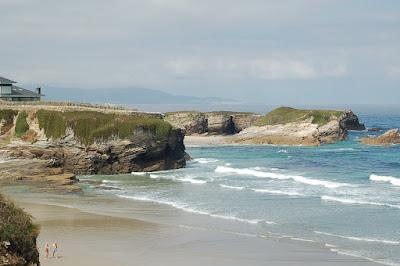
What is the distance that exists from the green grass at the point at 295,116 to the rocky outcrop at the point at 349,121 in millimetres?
1942

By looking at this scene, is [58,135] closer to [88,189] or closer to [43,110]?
[43,110]

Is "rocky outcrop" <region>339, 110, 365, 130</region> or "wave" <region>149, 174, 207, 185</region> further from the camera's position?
"rocky outcrop" <region>339, 110, 365, 130</region>

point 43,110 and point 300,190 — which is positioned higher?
point 43,110

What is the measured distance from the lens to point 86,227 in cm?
3184

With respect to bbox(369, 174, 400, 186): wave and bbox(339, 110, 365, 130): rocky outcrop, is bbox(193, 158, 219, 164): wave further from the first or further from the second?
bbox(339, 110, 365, 130): rocky outcrop

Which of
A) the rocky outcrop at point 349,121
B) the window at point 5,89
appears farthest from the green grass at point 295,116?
the window at point 5,89

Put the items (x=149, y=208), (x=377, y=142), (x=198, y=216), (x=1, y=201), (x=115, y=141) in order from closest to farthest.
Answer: (x=1, y=201)
(x=198, y=216)
(x=149, y=208)
(x=115, y=141)
(x=377, y=142)

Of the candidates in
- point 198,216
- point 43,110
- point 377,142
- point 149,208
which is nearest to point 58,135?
point 43,110

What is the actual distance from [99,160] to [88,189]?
1012 centimetres

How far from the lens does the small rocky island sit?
331ft

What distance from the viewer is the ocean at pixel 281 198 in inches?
1199

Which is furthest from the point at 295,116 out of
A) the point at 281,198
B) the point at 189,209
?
the point at 189,209

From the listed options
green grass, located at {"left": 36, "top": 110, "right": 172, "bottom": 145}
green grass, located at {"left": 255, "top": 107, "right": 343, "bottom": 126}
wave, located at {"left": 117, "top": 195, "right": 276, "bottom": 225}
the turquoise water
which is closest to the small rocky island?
green grass, located at {"left": 255, "top": 107, "right": 343, "bottom": 126}

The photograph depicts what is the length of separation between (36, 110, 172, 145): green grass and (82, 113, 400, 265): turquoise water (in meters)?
Answer: 4.52
